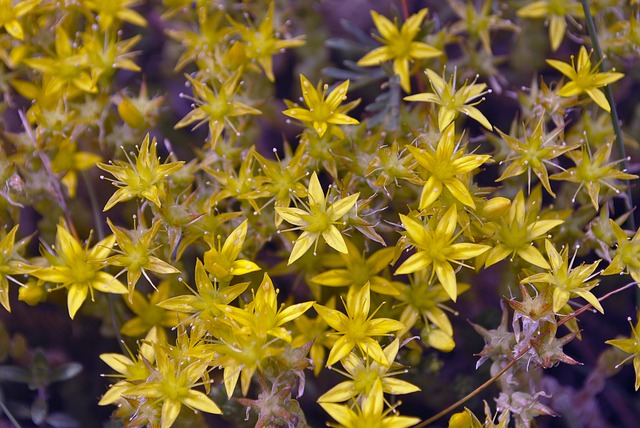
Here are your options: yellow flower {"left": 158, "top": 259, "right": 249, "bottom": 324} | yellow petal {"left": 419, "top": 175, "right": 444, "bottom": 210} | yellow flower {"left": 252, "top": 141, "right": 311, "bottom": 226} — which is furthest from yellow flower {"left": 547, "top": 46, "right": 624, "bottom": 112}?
yellow flower {"left": 158, "top": 259, "right": 249, "bottom": 324}

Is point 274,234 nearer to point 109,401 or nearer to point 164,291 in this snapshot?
point 164,291

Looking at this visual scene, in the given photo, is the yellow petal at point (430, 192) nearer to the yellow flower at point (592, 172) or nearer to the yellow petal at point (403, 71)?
the yellow flower at point (592, 172)

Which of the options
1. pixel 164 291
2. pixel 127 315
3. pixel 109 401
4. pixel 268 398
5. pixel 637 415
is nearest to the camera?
pixel 268 398

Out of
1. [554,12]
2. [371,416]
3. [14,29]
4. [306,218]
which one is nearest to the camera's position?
[371,416]

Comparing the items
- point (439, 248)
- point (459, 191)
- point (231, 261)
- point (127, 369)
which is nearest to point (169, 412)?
point (127, 369)

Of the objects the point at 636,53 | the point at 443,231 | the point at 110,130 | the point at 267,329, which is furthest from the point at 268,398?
the point at 636,53

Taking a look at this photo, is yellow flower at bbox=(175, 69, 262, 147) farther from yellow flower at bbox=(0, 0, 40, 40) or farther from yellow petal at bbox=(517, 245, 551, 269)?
yellow petal at bbox=(517, 245, 551, 269)

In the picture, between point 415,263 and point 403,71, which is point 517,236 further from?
point 403,71

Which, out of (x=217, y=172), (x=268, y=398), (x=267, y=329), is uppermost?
(x=217, y=172)
